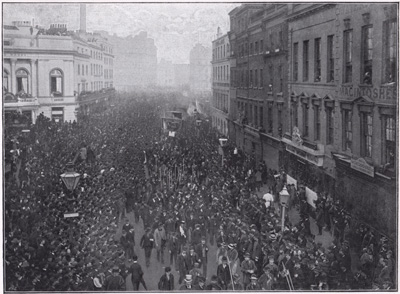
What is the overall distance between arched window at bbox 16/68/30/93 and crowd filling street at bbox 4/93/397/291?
91cm

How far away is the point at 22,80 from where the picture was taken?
13805 millimetres

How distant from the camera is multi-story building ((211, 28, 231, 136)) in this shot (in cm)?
1441

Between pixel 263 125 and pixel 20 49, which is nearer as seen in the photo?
pixel 20 49

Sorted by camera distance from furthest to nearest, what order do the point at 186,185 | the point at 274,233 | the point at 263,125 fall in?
the point at 263,125, the point at 186,185, the point at 274,233

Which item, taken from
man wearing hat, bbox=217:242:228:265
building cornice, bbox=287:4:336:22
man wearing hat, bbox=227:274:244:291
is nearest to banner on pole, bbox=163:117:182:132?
man wearing hat, bbox=217:242:228:265

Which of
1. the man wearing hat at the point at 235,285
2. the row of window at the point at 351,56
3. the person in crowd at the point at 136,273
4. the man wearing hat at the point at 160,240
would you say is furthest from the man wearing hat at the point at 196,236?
the row of window at the point at 351,56

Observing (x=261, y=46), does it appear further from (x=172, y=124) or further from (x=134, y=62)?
(x=134, y=62)

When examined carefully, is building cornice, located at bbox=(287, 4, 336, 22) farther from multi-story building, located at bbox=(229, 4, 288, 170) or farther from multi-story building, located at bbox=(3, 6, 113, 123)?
multi-story building, located at bbox=(3, 6, 113, 123)

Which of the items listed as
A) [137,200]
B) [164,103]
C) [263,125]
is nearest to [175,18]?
[164,103]

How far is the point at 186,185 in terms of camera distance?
14102 millimetres

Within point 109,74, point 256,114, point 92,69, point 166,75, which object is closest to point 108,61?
point 109,74

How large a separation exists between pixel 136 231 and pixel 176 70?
15.1 feet

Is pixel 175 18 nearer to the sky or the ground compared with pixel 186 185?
nearer to the sky

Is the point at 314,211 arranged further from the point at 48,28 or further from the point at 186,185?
the point at 48,28
